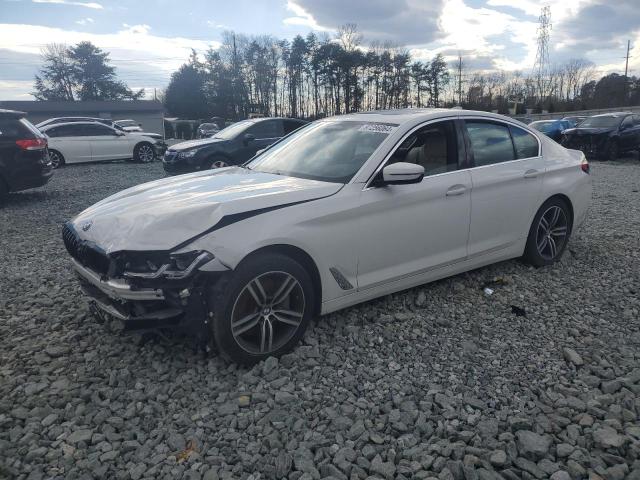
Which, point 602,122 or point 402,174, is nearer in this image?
point 402,174

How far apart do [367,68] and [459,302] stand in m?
59.8

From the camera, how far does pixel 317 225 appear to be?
347cm

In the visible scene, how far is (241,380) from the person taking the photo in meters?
3.20

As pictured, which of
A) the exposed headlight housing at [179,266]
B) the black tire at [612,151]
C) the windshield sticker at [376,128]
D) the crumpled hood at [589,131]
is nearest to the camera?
the exposed headlight housing at [179,266]

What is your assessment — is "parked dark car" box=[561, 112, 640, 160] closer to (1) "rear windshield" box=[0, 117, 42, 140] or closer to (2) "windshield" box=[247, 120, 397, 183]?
(2) "windshield" box=[247, 120, 397, 183]

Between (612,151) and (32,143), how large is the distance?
17413 mm

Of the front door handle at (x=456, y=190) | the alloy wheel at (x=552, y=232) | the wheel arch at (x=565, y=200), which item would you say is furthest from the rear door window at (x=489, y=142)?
the alloy wheel at (x=552, y=232)

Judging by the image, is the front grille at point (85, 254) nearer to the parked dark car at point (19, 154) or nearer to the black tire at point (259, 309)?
the black tire at point (259, 309)

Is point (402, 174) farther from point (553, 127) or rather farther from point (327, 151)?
point (553, 127)

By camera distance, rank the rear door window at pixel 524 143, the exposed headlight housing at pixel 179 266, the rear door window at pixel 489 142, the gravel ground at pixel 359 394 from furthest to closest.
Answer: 1. the rear door window at pixel 524 143
2. the rear door window at pixel 489 142
3. the exposed headlight housing at pixel 179 266
4. the gravel ground at pixel 359 394

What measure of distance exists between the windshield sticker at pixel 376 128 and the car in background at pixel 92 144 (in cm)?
1431

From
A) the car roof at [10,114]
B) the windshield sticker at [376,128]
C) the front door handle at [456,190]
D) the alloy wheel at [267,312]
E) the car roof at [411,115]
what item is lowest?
the alloy wheel at [267,312]

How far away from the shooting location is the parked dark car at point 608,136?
57.3 feet

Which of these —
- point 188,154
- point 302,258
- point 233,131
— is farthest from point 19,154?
point 302,258
